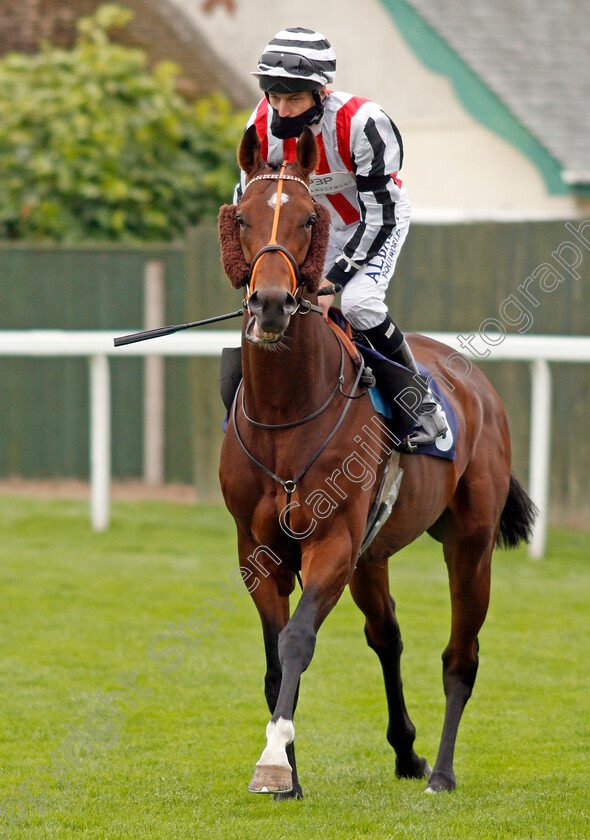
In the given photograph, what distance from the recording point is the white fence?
7719mm

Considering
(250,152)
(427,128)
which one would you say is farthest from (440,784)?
(427,128)

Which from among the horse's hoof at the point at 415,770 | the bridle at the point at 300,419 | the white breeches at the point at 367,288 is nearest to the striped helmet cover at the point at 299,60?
the bridle at the point at 300,419

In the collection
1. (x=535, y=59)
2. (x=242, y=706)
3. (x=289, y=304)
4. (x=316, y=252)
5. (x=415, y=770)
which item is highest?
(x=535, y=59)

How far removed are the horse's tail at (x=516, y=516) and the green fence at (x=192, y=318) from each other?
3598 millimetres

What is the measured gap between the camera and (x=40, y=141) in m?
12.0

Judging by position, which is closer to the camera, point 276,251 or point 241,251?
point 276,251

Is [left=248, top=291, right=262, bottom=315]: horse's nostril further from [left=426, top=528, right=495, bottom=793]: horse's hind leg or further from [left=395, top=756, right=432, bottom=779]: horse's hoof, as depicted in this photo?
[left=395, top=756, right=432, bottom=779]: horse's hoof

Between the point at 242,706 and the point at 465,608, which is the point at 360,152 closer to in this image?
the point at 465,608

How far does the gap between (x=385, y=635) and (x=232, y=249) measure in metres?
1.72

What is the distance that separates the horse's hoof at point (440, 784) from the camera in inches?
168

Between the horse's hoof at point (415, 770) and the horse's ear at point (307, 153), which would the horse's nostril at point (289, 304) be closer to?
the horse's ear at point (307, 153)

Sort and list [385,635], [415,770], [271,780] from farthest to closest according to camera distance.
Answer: [385,635] → [415,770] → [271,780]

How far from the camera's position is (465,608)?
4715 mm

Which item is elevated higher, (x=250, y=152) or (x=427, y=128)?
(x=250, y=152)
